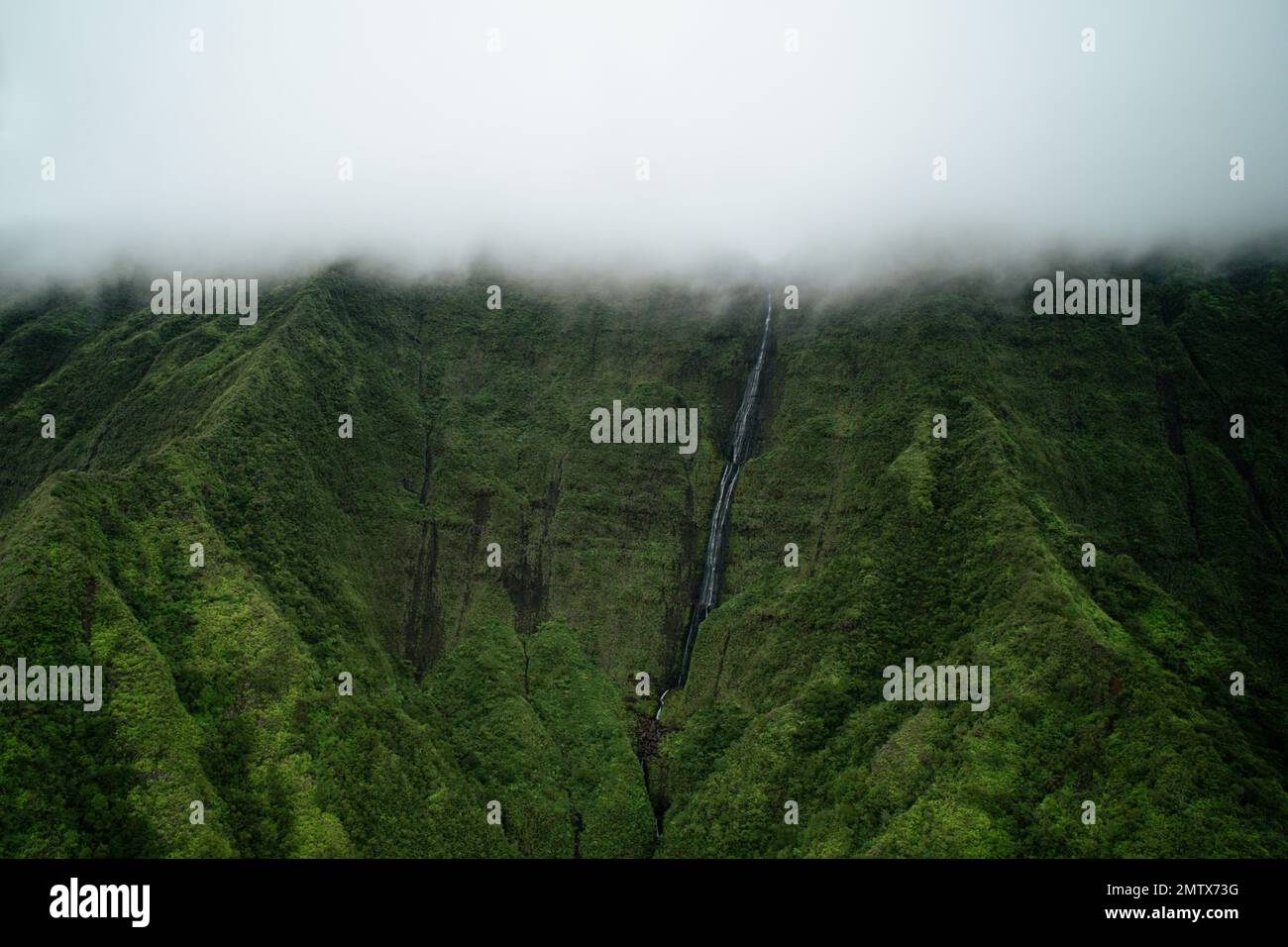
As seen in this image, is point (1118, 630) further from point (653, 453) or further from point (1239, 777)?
point (653, 453)
